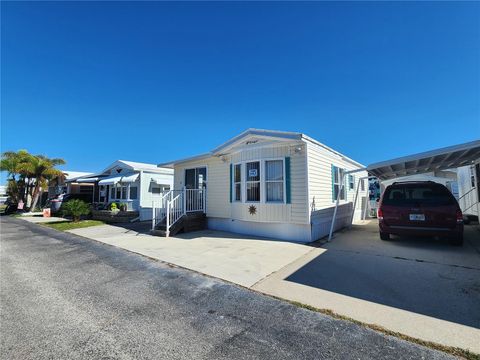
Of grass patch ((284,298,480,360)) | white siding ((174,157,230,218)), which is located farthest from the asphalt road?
white siding ((174,157,230,218))

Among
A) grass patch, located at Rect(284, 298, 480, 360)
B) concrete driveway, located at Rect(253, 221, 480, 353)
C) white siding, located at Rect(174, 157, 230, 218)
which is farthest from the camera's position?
white siding, located at Rect(174, 157, 230, 218)

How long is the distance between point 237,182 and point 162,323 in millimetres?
6938

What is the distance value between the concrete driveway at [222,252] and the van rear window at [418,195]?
2961 millimetres

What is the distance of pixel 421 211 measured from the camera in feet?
22.0

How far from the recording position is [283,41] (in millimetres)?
11477

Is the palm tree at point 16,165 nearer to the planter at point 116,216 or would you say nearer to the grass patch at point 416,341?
the planter at point 116,216

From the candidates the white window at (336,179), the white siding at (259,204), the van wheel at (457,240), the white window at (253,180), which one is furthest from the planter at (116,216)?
the van wheel at (457,240)

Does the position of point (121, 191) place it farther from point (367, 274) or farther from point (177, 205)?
point (367, 274)

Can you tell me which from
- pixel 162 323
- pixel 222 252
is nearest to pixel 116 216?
pixel 222 252

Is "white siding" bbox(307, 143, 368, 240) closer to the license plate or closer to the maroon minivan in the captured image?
the maroon minivan

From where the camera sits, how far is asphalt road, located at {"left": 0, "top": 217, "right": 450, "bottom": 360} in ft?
8.11

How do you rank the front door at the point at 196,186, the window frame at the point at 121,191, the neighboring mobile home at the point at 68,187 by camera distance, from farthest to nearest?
the neighboring mobile home at the point at 68,187, the window frame at the point at 121,191, the front door at the point at 196,186

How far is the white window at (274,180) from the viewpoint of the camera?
8709 millimetres

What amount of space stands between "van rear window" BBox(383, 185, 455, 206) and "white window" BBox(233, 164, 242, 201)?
4.96 meters
